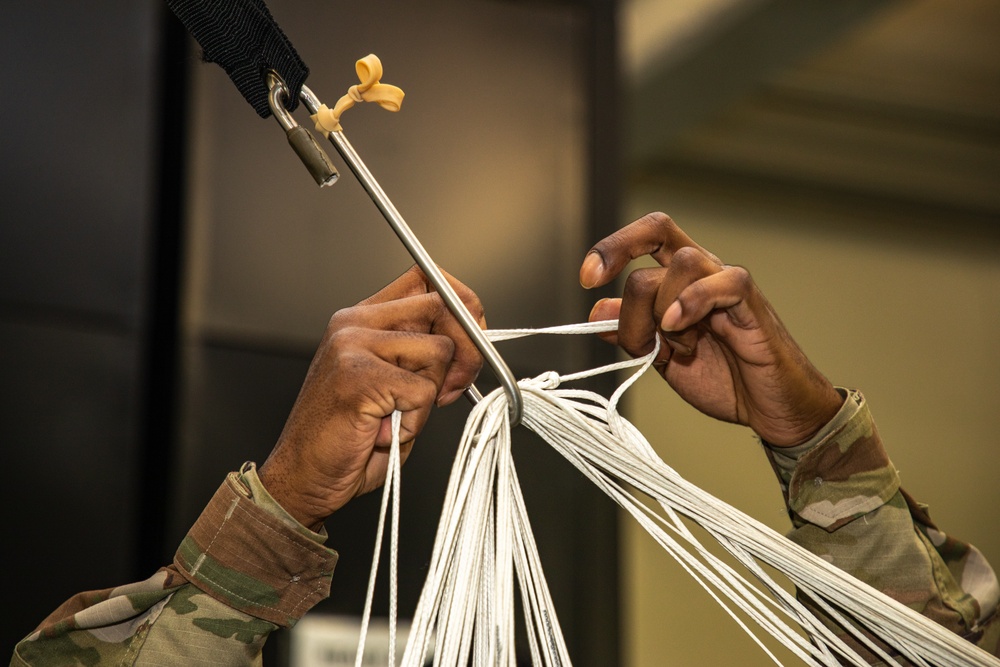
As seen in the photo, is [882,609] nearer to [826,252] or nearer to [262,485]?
[262,485]

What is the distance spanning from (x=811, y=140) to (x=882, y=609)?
9.03ft

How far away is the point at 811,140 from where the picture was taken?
3449 millimetres

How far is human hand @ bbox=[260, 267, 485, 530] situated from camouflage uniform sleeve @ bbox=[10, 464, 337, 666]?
3cm

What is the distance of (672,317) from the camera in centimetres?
94

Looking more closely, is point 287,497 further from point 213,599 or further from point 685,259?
point 685,259

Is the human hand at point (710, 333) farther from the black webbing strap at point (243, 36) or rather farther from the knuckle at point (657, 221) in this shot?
the black webbing strap at point (243, 36)

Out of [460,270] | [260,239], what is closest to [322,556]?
[260,239]

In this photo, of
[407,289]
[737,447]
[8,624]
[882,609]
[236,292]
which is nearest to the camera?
[882,609]

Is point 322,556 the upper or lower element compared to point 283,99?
lower

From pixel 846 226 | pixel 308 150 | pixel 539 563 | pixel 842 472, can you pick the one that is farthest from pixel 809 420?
pixel 846 226

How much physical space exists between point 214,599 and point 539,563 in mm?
299

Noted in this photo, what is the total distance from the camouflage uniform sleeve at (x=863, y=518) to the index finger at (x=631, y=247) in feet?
→ 0.76

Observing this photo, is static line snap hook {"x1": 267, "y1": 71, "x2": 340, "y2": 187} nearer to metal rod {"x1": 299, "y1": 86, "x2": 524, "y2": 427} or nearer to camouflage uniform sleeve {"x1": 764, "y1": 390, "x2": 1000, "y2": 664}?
metal rod {"x1": 299, "y1": 86, "x2": 524, "y2": 427}

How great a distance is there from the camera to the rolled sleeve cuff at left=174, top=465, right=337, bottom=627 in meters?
0.97
